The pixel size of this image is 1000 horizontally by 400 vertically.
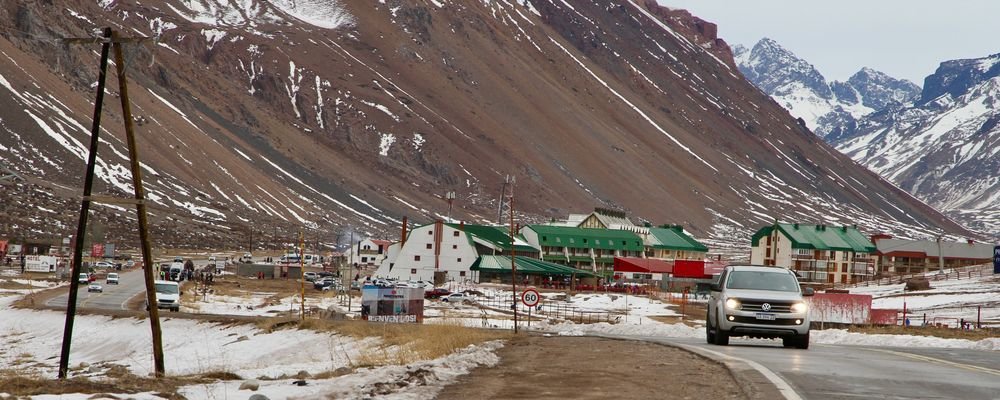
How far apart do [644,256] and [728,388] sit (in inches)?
6543

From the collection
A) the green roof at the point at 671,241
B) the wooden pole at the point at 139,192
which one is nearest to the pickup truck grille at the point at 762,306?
the wooden pole at the point at 139,192

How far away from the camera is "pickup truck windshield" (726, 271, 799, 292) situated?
1211 inches

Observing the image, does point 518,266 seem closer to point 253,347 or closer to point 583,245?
point 583,245

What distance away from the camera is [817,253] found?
170 metres

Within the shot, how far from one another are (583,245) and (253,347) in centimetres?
12580

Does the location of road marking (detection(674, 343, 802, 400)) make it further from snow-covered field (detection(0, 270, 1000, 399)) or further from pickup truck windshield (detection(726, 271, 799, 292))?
pickup truck windshield (detection(726, 271, 799, 292))

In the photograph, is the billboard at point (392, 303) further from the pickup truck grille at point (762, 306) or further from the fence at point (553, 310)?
the pickup truck grille at point (762, 306)

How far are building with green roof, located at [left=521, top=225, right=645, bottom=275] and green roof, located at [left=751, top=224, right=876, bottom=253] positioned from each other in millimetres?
17967

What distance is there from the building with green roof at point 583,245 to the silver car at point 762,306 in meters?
134

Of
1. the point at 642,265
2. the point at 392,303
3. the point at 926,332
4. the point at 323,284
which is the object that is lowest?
the point at 392,303

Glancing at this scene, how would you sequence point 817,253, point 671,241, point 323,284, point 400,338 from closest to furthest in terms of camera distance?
point 400,338, point 323,284, point 817,253, point 671,241

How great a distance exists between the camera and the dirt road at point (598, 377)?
1734cm

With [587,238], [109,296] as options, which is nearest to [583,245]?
[587,238]

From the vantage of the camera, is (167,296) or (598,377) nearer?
(598,377)
